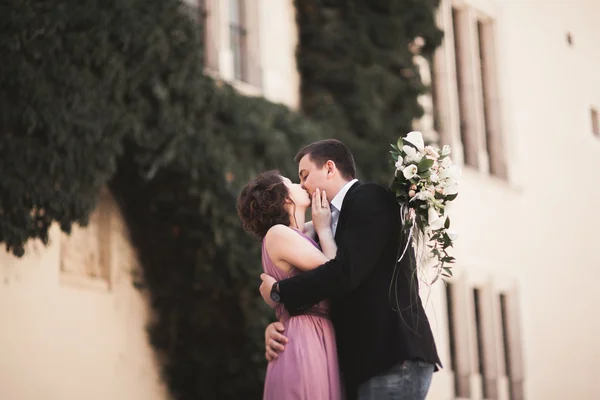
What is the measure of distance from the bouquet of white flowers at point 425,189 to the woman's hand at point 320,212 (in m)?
0.32

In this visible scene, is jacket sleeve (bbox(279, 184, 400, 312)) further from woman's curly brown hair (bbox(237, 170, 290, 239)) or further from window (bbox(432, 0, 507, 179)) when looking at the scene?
window (bbox(432, 0, 507, 179))

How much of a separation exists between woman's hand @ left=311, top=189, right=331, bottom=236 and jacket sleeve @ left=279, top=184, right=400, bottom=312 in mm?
156

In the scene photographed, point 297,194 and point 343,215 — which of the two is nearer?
point 343,215

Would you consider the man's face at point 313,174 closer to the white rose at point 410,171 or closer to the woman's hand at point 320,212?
the woman's hand at point 320,212

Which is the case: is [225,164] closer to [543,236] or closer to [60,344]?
[60,344]

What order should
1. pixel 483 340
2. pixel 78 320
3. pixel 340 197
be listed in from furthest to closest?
pixel 483 340 < pixel 78 320 < pixel 340 197

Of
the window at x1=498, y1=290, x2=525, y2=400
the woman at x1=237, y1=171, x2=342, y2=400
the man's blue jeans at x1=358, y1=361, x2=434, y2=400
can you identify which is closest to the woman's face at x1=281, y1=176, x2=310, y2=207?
the woman at x1=237, y1=171, x2=342, y2=400

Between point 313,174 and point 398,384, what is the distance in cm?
105

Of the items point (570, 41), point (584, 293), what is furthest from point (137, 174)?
point (570, 41)

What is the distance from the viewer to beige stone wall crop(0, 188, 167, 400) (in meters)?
9.66

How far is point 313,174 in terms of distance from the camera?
17.3 ft

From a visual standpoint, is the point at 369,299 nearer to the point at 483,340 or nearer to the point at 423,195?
the point at 423,195

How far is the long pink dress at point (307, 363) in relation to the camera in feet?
16.6

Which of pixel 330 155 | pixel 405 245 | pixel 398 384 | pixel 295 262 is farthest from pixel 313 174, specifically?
pixel 398 384
